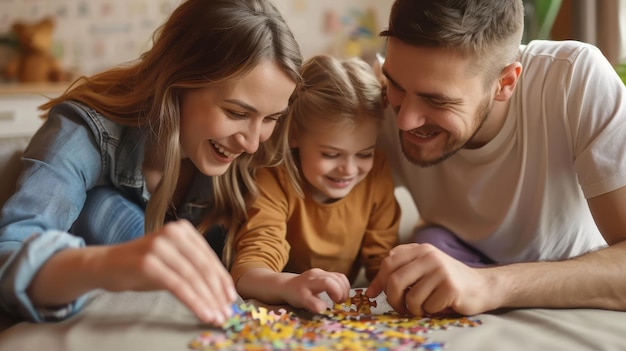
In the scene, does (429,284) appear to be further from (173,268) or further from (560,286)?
(173,268)

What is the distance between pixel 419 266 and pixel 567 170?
56 cm

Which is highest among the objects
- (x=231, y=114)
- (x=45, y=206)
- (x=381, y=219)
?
(x=231, y=114)

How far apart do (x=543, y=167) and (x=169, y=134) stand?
2.69 feet

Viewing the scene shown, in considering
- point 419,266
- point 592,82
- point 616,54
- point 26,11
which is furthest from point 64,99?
point 26,11

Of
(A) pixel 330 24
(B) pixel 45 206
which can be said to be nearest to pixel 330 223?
(B) pixel 45 206

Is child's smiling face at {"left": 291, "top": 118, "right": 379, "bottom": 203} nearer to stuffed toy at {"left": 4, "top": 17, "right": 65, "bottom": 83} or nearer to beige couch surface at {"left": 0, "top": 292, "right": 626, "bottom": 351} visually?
beige couch surface at {"left": 0, "top": 292, "right": 626, "bottom": 351}

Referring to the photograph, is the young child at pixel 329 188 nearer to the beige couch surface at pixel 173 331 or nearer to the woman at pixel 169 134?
the woman at pixel 169 134

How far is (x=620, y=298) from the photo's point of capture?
1.25m

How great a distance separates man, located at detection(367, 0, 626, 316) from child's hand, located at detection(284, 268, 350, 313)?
68mm

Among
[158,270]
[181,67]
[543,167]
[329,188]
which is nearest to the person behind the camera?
[158,270]

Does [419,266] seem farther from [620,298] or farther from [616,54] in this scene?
[616,54]

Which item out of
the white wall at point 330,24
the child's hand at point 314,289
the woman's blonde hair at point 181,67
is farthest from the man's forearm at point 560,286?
the white wall at point 330,24

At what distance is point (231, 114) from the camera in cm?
144

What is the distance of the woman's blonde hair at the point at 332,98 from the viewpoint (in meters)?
1.61
